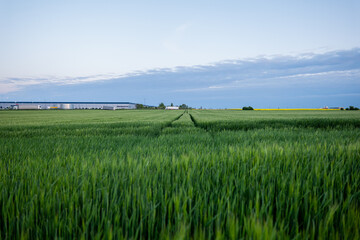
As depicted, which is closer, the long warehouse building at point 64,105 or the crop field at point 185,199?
the crop field at point 185,199

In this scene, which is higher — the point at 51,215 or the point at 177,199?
the point at 177,199

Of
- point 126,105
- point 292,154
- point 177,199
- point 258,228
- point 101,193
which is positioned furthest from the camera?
point 126,105

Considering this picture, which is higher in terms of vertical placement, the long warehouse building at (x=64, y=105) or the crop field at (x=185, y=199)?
the long warehouse building at (x=64, y=105)

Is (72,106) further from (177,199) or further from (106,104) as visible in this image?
(177,199)

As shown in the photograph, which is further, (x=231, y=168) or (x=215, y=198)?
(x=231, y=168)

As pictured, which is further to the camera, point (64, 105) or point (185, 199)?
point (64, 105)

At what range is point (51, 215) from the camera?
1.21 metres

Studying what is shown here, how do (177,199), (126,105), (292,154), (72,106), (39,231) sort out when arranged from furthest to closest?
(126,105)
(72,106)
(292,154)
(177,199)
(39,231)

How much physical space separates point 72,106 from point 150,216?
6145 inches

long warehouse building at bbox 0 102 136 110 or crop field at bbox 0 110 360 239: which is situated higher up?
long warehouse building at bbox 0 102 136 110

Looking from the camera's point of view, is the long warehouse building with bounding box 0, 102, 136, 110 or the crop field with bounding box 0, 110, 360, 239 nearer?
the crop field with bounding box 0, 110, 360, 239

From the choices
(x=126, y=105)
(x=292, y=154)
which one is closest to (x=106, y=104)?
(x=126, y=105)

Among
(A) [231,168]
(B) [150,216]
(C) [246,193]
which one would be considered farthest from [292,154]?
(B) [150,216]

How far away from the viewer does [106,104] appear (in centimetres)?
15050
